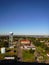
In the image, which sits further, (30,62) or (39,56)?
(39,56)


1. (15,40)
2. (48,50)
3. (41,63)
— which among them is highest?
(15,40)

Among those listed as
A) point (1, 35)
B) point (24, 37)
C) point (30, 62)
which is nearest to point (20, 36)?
point (24, 37)

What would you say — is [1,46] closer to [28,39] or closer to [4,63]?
[4,63]

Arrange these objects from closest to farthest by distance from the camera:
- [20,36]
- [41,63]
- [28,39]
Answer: [41,63] → [20,36] → [28,39]

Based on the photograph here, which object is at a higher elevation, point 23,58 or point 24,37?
point 24,37

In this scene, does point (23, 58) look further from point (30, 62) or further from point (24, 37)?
point (24, 37)

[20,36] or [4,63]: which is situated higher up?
[20,36]

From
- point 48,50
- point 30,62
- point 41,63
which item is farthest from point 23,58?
point 48,50

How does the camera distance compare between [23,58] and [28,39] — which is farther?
[28,39]

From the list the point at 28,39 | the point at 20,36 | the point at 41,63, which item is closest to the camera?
the point at 41,63
